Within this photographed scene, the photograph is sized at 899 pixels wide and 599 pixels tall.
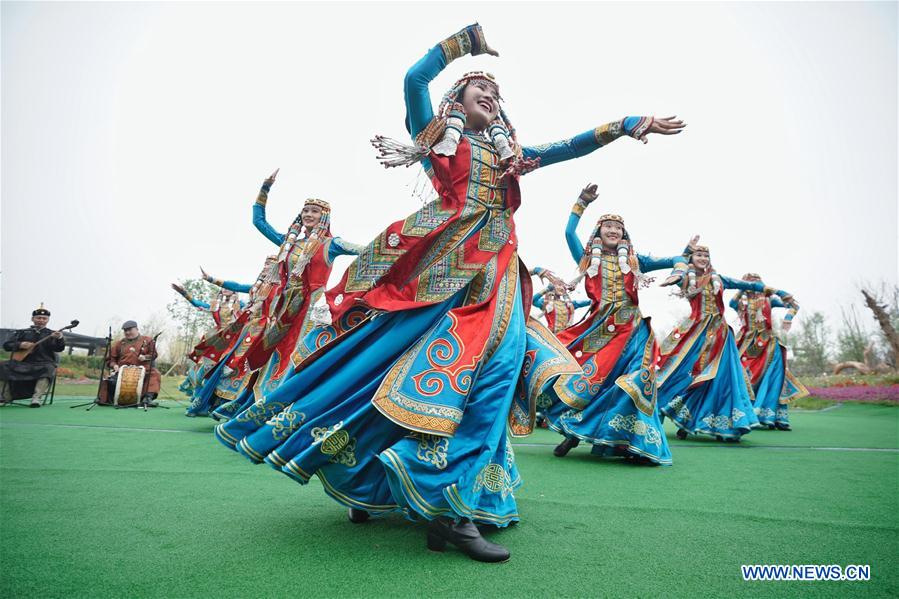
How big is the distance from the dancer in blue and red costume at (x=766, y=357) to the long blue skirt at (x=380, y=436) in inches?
299

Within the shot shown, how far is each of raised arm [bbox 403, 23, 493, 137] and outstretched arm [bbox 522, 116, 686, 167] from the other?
0.59m

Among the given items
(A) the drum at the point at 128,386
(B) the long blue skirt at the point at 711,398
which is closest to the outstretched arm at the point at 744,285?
(B) the long blue skirt at the point at 711,398

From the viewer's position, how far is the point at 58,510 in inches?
94.3

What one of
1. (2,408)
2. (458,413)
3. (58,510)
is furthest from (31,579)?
(2,408)

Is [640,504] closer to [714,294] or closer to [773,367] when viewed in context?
[714,294]

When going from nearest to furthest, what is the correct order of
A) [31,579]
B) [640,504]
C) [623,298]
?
[31,579], [640,504], [623,298]

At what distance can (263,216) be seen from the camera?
5.90 meters

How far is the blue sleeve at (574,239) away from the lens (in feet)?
16.5

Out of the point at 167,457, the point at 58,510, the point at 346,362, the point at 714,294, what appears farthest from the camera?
the point at 714,294

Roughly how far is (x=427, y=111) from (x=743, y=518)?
8.10ft

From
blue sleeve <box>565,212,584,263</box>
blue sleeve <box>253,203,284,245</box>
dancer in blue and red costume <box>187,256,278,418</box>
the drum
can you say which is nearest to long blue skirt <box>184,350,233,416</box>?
dancer in blue and red costume <box>187,256,278,418</box>

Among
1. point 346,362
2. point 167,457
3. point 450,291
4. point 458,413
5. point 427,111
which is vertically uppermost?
point 427,111

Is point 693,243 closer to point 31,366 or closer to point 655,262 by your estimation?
point 655,262

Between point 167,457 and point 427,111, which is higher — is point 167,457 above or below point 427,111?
below
